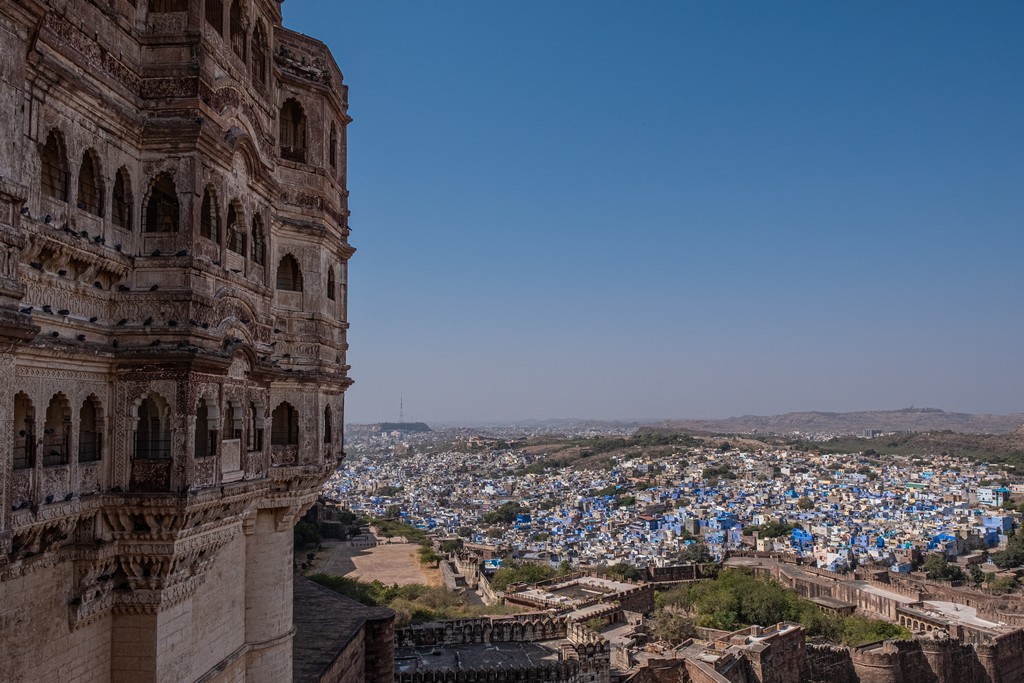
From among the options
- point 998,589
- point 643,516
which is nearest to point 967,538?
point 998,589

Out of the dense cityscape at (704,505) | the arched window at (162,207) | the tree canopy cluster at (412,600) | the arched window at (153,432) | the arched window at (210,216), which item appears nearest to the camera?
the arched window at (153,432)

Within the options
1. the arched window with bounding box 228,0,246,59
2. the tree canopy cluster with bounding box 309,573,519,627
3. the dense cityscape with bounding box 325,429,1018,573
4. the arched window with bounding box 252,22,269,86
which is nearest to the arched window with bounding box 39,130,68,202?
the arched window with bounding box 228,0,246,59

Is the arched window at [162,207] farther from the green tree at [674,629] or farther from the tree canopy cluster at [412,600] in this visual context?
the green tree at [674,629]

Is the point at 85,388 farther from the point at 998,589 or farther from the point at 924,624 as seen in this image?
the point at 998,589

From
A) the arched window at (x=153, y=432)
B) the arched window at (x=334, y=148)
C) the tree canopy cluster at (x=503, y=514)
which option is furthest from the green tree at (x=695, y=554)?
the arched window at (x=153, y=432)

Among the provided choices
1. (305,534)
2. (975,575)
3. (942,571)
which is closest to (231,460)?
(305,534)

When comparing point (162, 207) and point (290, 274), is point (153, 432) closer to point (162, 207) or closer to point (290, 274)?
point (162, 207)

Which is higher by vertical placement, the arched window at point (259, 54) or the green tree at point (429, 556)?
the arched window at point (259, 54)
